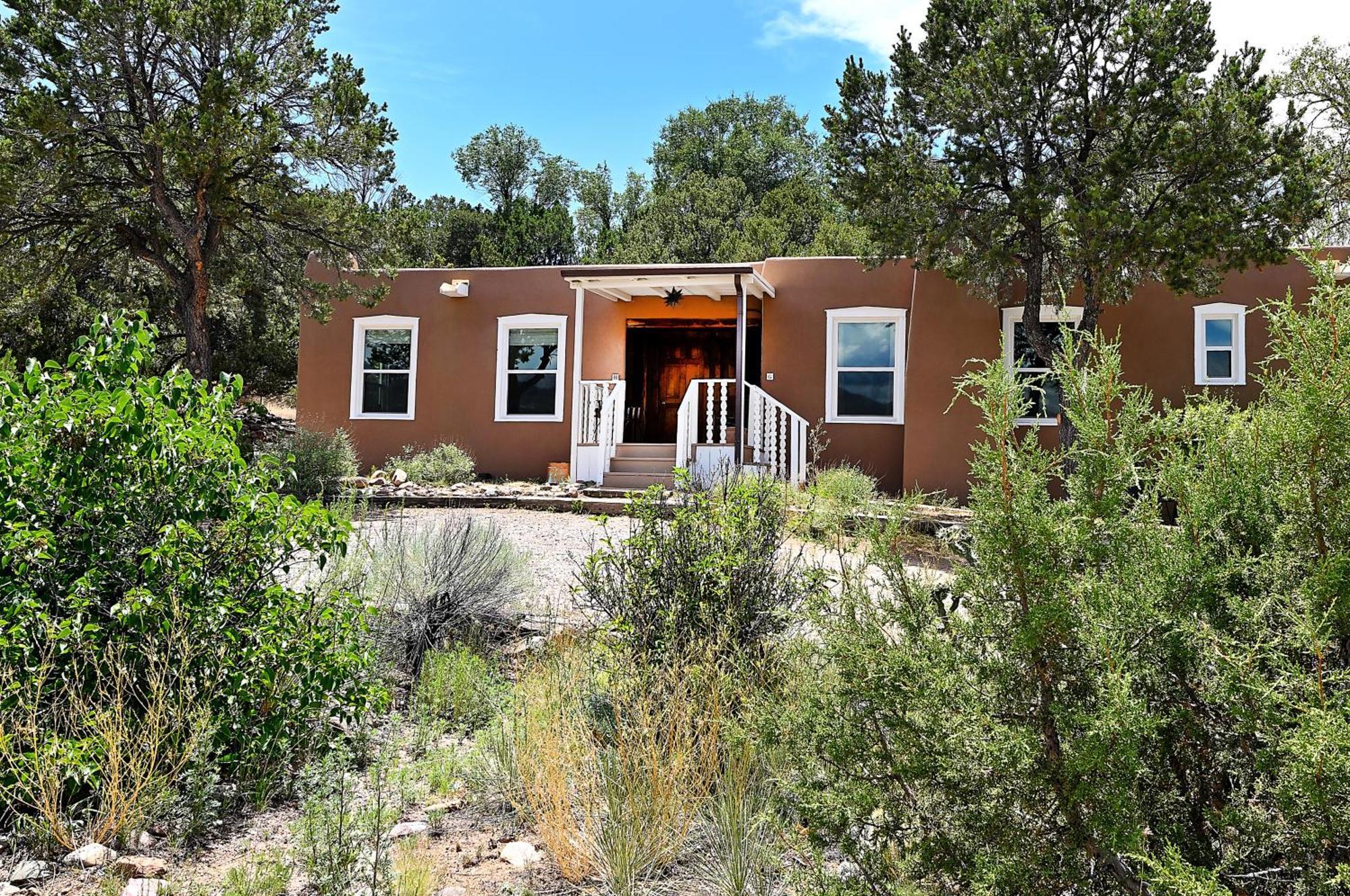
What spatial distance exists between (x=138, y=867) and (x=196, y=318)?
456 inches

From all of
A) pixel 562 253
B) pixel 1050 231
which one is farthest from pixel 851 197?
pixel 562 253

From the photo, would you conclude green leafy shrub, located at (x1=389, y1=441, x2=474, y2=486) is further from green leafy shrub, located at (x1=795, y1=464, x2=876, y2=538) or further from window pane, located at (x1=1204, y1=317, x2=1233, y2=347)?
window pane, located at (x1=1204, y1=317, x2=1233, y2=347)

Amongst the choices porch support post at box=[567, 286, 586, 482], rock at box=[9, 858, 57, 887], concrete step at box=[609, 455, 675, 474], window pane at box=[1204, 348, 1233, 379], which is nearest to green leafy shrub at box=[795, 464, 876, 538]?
rock at box=[9, 858, 57, 887]

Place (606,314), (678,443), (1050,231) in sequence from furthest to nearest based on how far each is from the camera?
1. (606,314)
2. (678,443)
3. (1050,231)

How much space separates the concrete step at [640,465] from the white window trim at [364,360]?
13.5 feet

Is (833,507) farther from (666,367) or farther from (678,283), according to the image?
(666,367)

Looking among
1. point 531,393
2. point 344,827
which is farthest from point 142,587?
point 531,393

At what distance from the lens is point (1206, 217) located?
943 cm

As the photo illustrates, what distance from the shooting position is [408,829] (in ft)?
10.3

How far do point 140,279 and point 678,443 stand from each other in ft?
42.7

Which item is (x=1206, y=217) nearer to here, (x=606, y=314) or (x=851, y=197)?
(x=851, y=197)

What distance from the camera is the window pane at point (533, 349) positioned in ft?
51.2

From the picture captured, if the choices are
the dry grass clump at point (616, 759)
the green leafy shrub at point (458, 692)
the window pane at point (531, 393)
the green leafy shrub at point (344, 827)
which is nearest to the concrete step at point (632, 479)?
the window pane at point (531, 393)

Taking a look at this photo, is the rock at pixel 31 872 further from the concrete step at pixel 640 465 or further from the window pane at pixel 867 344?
the window pane at pixel 867 344
